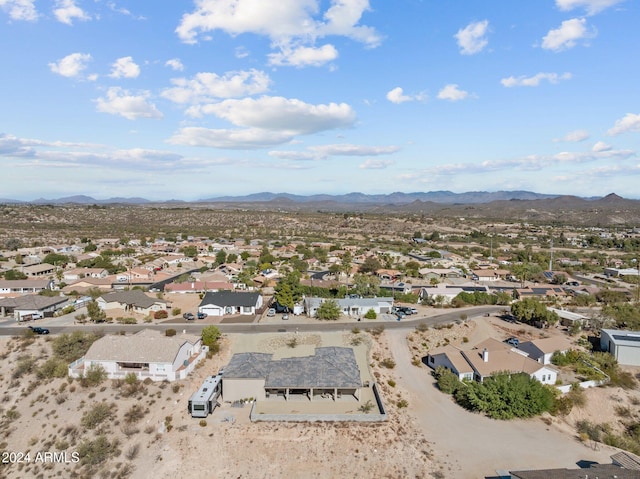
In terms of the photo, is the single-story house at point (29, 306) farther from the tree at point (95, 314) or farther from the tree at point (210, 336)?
the tree at point (210, 336)

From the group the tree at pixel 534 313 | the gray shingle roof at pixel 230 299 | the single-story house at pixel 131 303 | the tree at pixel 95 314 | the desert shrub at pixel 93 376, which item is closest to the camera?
the desert shrub at pixel 93 376

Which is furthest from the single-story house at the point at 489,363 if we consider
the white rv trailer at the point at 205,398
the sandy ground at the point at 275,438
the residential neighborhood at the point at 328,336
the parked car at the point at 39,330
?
the parked car at the point at 39,330

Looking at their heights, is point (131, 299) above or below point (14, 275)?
below

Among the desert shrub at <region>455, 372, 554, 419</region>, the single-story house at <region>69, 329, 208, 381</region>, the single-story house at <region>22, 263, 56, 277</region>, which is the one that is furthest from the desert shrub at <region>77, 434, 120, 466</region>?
the single-story house at <region>22, 263, 56, 277</region>

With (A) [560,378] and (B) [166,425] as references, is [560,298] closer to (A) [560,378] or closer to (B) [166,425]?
(A) [560,378]

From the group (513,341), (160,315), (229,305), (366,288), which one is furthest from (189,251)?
(513,341)

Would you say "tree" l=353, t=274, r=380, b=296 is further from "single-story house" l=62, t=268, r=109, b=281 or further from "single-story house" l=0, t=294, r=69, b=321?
"single-story house" l=62, t=268, r=109, b=281

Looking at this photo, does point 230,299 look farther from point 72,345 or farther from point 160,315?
point 72,345
